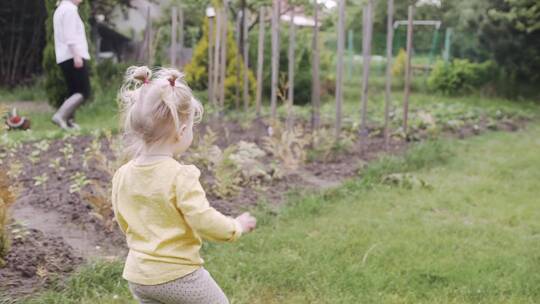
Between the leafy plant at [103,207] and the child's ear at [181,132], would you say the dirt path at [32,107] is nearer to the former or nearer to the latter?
the leafy plant at [103,207]

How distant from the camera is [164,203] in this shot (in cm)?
230

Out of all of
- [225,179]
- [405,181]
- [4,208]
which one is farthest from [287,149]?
[4,208]

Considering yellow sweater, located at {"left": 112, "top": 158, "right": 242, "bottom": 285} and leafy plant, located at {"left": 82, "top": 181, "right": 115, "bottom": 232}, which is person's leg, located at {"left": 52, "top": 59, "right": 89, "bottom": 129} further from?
yellow sweater, located at {"left": 112, "top": 158, "right": 242, "bottom": 285}

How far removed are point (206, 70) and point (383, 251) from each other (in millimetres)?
9252

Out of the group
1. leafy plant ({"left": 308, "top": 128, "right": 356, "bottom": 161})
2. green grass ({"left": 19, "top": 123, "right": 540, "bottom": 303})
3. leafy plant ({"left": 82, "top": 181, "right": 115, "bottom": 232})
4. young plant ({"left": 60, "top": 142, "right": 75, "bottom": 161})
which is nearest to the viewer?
green grass ({"left": 19, "top": 123, "right": 540, "bottom": 303})

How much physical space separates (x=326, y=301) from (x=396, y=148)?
15.7ft

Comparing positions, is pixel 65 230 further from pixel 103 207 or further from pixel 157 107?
pixel 157 107

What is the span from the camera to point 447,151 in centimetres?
801

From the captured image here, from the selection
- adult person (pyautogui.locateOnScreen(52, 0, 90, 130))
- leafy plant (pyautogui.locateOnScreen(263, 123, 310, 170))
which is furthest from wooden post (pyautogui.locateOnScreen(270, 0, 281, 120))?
adult person (pyautogui.locateOnScreen(52, 0, 90, 130))

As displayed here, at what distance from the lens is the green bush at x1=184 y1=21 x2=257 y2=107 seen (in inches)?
459

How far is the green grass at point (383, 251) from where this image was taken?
372 cm

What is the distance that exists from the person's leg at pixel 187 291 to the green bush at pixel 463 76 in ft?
49.3

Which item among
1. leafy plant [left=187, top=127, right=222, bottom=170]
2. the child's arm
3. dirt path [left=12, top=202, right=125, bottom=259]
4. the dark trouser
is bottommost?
dirt path [left=12, top=202, right=125, bottom=259]

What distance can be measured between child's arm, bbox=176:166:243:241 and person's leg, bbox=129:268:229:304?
214mm
